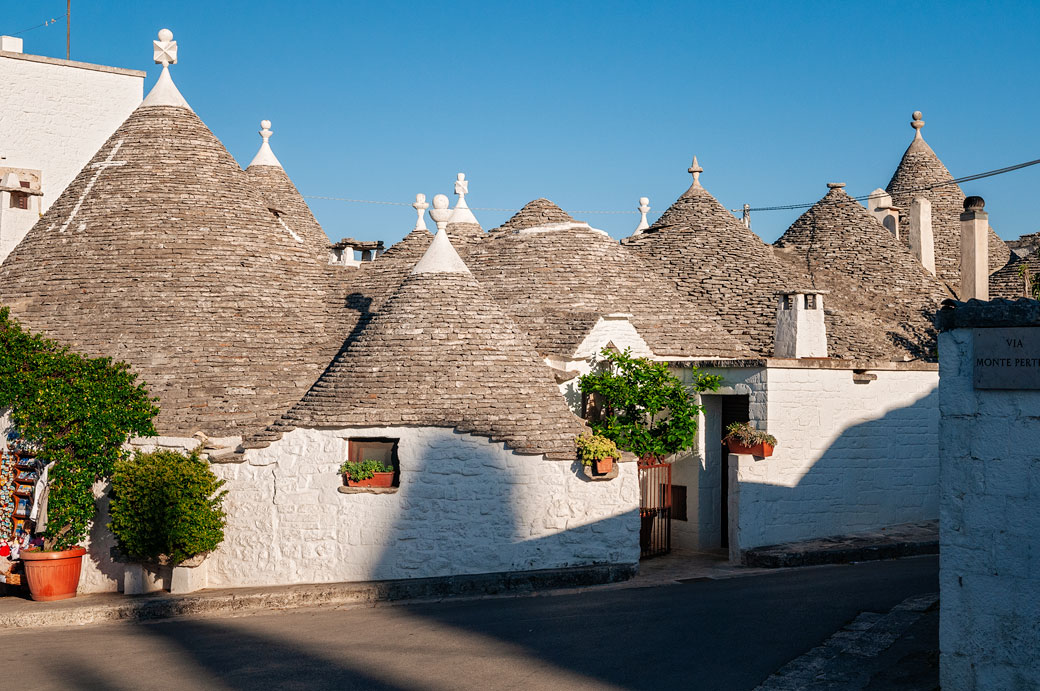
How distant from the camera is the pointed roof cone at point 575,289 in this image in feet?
57.5

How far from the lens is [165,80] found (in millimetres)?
19422

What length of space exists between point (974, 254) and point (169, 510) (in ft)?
53.1

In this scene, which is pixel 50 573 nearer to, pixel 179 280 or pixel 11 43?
pixel 179 280

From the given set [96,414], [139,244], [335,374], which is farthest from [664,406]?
[139,244]

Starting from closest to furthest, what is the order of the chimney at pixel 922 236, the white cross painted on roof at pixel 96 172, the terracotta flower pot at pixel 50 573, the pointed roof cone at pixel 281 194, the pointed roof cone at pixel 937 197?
the terracotta flower pot at pixel 50 573 → the white cross painted on roof at pixel 96 172 → the pointed roof cone at pixel 281 194 → the chimney at pixel 922 236 → the pointed roof cone at pixel 937 197

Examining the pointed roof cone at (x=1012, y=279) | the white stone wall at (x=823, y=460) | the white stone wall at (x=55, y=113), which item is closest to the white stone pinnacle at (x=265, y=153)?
the white stone wall at (x=55, y=113)

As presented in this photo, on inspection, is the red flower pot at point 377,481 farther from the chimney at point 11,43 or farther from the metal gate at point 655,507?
the chimney at point 11,43

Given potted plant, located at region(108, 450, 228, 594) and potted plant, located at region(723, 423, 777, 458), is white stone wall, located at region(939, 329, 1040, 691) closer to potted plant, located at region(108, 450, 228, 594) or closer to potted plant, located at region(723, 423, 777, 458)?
potted plant, located at region(723, 423, 777, 458)

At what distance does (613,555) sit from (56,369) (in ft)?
25.6

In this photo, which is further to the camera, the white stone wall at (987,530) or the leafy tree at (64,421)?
the leafy tree at (64,421)

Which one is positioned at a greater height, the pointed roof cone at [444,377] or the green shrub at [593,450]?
the pointed roof cone at [444,377]

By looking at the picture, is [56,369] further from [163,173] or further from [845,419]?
[845,419]

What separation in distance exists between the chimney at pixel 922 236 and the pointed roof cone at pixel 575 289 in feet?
30.8

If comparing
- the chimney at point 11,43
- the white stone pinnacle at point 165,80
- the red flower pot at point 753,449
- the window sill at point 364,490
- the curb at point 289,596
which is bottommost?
the curb at point 289,596
